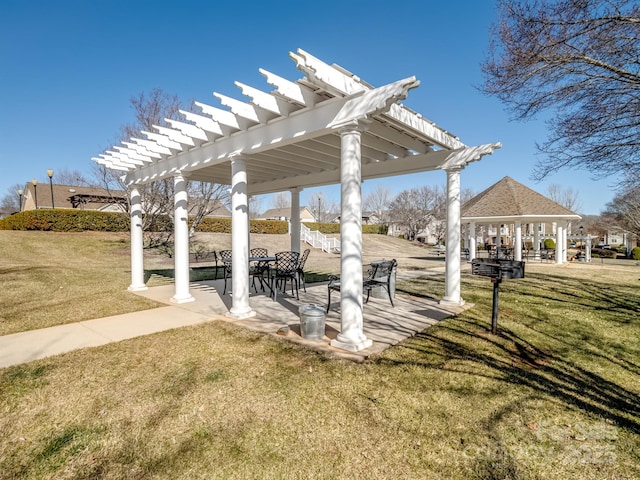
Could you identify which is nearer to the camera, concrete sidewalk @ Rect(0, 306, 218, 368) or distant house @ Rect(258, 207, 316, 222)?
concrete sidewalk @ Rect(0, 306, 218, 368)

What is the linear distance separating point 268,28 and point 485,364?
10478 mm

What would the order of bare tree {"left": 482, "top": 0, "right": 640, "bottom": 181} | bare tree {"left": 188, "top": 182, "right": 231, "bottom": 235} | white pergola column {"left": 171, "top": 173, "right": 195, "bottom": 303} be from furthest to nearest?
bare tree {"left": 188, "top": 182, "right": 231, "bottom": 235} → white pergola column {"left": 171, "top": 173, "right": 195, "bottom": 303} → bare tree {"left": 482, "top": 0, "right": 640, "bottom": 181}

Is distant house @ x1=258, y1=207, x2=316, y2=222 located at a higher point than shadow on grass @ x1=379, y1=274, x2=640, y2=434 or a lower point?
higher

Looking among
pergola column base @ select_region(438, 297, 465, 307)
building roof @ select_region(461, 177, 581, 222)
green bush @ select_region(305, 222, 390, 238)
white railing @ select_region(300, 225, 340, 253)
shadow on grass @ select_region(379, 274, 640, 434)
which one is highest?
building roof @ select_region(461, 177, 581, 222)

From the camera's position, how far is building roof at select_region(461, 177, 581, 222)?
17.1 m

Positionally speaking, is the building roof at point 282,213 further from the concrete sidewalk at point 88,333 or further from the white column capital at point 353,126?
the white column capital at point 353,126

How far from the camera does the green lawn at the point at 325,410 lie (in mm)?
2367

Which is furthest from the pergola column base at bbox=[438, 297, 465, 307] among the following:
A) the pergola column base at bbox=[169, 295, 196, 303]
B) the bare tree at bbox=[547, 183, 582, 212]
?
the bare tree at bbox=[547, 183, 582, 212]

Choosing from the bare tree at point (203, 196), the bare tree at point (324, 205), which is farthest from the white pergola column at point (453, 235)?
the bare tree at point (324, 205)

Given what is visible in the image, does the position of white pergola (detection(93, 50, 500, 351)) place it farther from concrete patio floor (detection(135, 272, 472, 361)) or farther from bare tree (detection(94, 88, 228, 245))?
bare tree (detection(94, 88, 228, 245))

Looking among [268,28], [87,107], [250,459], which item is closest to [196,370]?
[250,459]

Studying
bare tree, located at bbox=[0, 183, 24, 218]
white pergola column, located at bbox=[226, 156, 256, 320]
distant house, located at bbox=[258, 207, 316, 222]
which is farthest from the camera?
distant house, located at bbox=[258, 207, 316, 222]

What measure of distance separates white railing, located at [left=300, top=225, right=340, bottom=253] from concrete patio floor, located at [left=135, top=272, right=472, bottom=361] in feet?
52.4

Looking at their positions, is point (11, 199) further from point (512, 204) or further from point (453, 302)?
point (453, 302)
